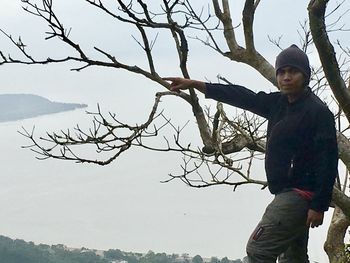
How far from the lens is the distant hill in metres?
44.8

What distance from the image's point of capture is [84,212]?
120 feet

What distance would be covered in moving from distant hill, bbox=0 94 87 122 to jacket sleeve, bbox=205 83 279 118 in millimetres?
42406

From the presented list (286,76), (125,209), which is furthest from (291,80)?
(125,209)

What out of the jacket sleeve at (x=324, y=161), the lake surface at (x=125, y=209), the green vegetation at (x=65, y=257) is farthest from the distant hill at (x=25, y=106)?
the jacket sleeve at (x=324, y=161)

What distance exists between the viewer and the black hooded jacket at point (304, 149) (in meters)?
2.09

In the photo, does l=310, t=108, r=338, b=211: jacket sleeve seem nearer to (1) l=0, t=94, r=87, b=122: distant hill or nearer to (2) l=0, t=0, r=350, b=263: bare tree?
(2) l=0, t=0, r=350, b=263: bare tree

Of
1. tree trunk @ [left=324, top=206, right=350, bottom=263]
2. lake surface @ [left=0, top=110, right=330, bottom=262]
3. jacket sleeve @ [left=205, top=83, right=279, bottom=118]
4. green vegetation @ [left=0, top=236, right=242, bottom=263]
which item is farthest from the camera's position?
lake surface @ [left=0, top=110, right=330, bottom=262]

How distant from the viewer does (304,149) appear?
2162 mm

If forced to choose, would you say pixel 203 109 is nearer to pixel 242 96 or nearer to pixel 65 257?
pixel 242 96

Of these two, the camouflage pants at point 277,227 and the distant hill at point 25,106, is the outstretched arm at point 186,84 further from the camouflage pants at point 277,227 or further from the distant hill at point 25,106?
the distant hill at point 25,106

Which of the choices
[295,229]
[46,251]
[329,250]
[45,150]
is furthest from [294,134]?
[46,251]

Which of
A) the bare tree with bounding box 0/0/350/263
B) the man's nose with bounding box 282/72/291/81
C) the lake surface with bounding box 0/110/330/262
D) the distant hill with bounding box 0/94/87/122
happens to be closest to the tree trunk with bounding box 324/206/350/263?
the bare tree with bounding box 0/0/350/263

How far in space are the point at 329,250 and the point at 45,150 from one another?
2298 mm

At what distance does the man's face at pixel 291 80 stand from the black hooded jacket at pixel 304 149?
0.14 ft
